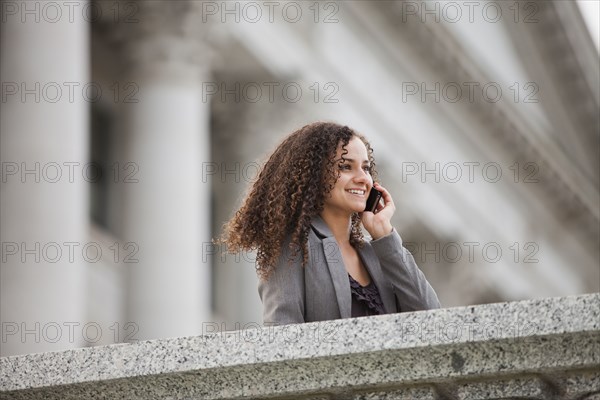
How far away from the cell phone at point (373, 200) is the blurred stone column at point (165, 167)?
48.5 feet

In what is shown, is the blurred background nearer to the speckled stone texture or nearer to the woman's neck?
the woman's neck

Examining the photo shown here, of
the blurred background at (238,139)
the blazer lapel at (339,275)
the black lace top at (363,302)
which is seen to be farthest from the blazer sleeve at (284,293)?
the blurred background at (238,139)

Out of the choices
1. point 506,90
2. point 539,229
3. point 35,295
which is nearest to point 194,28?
point 35,295

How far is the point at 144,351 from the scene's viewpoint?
6.14 meters

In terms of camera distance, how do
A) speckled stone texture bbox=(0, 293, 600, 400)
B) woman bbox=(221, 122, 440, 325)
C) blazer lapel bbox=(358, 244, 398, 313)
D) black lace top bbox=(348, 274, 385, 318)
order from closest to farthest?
speckled stone texture bbox=(0, 293, 600, 400)
woman bbox=(221, 122, 440, 325)
black lace top bbox=(348, 274, 385, 318)
blazer lapel bbox=(358, 244, 398, 313)

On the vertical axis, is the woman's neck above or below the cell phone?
below

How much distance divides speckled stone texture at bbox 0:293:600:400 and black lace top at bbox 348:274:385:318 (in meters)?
1.15

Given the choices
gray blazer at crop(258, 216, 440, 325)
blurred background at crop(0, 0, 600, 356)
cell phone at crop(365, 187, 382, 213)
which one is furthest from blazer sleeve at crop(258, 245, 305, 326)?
blurred background at crop(0, 0, 600, 356)

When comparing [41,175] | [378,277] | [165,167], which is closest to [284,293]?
[378,277]

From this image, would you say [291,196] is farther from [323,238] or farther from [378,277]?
[378,277]

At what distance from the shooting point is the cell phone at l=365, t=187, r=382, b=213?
7.48 metres

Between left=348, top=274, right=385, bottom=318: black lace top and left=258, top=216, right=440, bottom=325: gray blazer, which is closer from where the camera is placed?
left=258, top=216, right=440, bottom=325: gray blazer

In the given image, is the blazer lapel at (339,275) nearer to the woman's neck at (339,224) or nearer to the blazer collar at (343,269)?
the blazer collar at (343,269)

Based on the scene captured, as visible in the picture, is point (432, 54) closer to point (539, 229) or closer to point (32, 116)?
point (539, 229)
